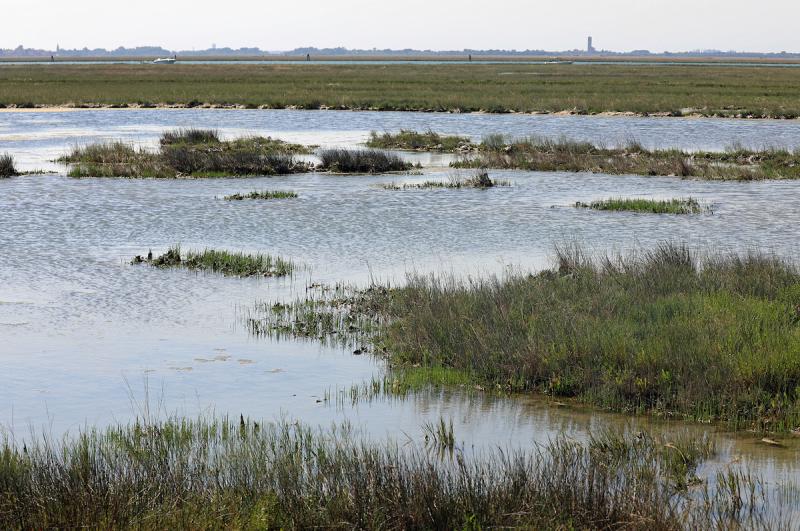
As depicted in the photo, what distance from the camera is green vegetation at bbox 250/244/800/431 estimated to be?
423 inches

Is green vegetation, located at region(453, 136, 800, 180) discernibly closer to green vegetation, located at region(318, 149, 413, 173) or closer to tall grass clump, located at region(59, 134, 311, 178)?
green vegetation, located at region(318, 149, 413, 173)

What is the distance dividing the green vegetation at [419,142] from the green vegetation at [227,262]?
24.0 m

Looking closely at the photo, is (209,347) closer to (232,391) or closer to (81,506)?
(232,391)

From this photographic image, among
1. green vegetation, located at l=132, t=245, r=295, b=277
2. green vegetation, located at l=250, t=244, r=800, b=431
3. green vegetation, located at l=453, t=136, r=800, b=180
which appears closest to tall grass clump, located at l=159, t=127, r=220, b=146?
green vegetation, located at l=453, t=136, r=800, b=180

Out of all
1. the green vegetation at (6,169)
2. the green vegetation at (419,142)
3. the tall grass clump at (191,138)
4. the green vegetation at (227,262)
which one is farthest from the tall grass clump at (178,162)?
the green vegetation at (227,262)

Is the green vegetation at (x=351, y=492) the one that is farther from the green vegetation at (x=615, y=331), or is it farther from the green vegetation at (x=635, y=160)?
the green vegetation at (x=635, y=160)

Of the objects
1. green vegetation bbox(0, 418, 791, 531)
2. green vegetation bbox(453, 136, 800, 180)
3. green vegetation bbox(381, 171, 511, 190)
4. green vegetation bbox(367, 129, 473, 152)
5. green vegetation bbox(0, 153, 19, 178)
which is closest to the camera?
green vegetation bbox(0, 418, 791, 531)

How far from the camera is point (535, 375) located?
38.7 feet

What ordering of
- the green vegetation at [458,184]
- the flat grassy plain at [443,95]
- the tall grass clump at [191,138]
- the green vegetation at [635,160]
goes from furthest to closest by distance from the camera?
the flat grassy plain at [443,95] < the tall grass clump at [191,138] < the green vegetation at [635,160] < the green vegetation at [458,184]

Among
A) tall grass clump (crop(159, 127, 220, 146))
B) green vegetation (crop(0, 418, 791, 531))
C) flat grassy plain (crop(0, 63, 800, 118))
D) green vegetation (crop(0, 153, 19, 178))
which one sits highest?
flat grassy plain (crop(0, 63, 800, 118))

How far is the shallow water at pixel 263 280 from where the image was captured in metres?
11.1

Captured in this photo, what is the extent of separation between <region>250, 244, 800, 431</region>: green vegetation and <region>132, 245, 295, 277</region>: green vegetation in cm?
269

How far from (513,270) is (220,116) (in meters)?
46.2

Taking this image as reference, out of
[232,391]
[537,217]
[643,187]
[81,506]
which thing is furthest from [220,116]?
[81,506]
